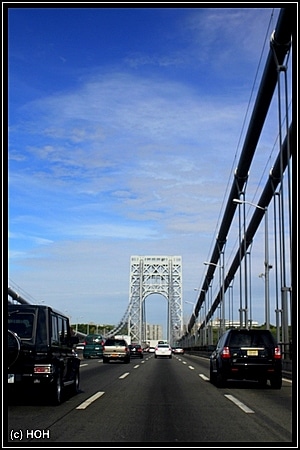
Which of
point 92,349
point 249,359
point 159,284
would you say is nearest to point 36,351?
point 249,359

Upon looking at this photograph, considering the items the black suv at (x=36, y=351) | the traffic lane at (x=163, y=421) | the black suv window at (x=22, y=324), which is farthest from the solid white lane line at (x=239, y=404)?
the black suv window at (x=22, y=324)

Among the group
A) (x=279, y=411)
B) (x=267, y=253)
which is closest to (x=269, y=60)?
(x=267, y=253)

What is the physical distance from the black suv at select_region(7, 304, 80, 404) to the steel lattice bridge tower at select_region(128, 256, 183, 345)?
449 feet

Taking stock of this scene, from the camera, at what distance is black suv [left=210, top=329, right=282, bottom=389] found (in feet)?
59.6

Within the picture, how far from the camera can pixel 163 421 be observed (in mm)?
11070

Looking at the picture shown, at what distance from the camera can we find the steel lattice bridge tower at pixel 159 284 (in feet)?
499

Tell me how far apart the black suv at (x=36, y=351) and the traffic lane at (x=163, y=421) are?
0.85 m

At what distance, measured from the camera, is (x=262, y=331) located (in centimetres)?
1908

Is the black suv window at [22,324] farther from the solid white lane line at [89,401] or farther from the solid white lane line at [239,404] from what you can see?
the solid white lane line at [239,404]

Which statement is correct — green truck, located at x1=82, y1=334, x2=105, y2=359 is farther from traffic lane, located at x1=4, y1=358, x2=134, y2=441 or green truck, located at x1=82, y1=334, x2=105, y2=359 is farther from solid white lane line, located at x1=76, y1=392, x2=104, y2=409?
solid white lane line, located at x1=76, y1=392, x2=104, y2=409

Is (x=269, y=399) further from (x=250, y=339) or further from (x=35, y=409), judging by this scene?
(x=35, y=409)

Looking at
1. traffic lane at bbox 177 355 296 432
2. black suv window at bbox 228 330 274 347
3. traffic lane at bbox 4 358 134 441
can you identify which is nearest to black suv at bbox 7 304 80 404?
traffic lane at bbox 4 358 134 441

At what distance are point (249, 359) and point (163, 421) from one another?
297 inches
